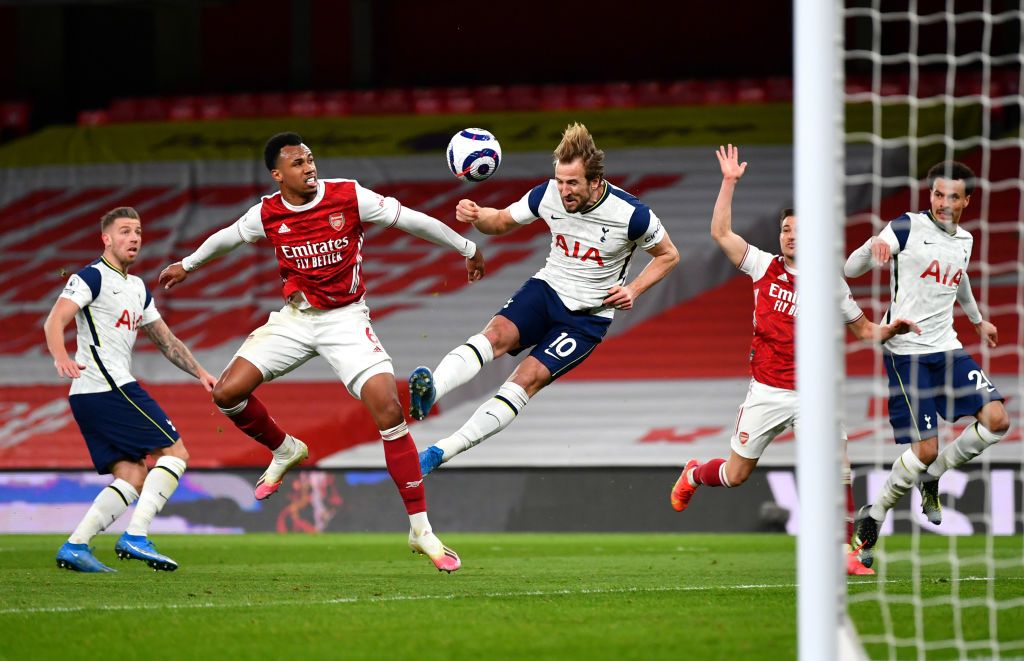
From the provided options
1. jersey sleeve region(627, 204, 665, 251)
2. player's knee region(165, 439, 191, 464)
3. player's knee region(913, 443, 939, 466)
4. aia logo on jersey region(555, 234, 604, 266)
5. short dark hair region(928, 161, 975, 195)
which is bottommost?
player's knee region(165, 439, 191, 464)

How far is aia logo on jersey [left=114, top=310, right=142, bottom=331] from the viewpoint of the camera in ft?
27.2

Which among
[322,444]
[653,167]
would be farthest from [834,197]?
[653,167]

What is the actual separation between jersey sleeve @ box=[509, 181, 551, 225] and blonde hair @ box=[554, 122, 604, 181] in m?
0.28

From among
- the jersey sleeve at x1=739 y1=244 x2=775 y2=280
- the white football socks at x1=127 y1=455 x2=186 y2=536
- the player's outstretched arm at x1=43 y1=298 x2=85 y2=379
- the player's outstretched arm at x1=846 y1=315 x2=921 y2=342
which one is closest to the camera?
the player's outstretched arm at x1=846 y1=315 x2=921 y2=342

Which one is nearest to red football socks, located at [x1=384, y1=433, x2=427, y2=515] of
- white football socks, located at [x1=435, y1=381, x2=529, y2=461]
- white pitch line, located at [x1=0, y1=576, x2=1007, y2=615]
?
white football socks, located at [x1=435, y1=381, x2=529, y2=461]

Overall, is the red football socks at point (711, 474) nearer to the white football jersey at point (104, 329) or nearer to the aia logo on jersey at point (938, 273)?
the aia logo on jersey at point (938, 273)

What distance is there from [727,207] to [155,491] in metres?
3.71

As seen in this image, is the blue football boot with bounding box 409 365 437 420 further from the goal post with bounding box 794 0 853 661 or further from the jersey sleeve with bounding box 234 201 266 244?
the goal post with bounding box 794 0 853 661

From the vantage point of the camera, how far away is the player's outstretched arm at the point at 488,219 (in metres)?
7.06

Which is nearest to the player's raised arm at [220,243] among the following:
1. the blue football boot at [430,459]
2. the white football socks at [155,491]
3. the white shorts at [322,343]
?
the white shorts at [322,343]

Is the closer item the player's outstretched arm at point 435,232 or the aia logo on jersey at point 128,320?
the player's outstretched arm at point 435,232

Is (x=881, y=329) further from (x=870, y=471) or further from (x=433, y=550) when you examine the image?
(x=870, y=471)

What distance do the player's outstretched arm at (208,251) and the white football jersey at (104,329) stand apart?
728mm

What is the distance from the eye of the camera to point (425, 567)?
326 inches
